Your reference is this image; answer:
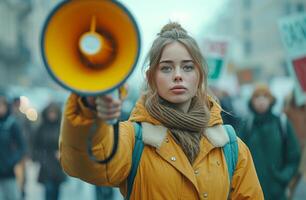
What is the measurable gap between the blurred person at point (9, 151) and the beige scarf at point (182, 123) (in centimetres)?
443

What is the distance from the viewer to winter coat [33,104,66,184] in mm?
8430

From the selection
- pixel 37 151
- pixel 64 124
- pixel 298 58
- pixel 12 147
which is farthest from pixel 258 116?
pixel 64 124

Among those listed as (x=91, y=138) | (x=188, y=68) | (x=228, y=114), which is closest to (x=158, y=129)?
(x=188, y=68)

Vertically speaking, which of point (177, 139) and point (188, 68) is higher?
point (188, 68)

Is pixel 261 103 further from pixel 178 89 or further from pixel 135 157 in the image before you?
pixel 135 157

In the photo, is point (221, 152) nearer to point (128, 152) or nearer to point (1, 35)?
point (128, 152)

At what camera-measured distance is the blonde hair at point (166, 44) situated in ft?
9.69

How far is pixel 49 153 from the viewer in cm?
850

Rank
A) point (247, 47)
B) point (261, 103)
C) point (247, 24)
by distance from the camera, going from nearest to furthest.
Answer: point (261, 103) < point (247, 24) < point (247, 47)

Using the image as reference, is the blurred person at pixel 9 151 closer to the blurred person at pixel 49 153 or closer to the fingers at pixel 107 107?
the blurred person at pixel 49 153

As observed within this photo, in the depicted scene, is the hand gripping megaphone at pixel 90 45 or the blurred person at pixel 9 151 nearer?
the hand gripping megaphone at pixel 90 45

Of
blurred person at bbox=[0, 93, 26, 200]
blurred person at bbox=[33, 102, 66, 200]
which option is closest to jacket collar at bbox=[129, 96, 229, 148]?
blurred person at bbox=[0, 93, 26, 200]

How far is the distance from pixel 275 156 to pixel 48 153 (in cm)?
329

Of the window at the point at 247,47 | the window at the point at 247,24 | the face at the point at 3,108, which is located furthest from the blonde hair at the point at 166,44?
the window at the point at 247,24
